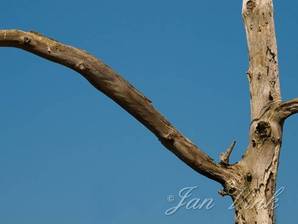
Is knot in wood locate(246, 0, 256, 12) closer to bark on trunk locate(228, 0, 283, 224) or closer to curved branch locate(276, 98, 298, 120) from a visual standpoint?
bark on trunk locate(228, 0, 283, 224)

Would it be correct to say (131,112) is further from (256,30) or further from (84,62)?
(256,30)

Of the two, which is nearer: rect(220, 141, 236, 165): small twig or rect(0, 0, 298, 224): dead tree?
rect(0, 0, 298, 224): dead tree

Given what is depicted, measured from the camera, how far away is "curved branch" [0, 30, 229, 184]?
19.4 feet

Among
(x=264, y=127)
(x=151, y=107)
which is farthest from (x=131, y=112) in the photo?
(x=264, y=127)

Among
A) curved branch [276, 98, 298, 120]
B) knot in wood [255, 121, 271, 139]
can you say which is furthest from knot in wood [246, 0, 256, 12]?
knot in wood [255, 121, 271, 139]

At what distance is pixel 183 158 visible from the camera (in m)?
6.43

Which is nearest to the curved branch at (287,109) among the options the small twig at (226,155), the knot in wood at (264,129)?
the knot in wood at (264,129)

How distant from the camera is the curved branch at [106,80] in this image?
5918 mm

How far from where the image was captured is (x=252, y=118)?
6.66 metres

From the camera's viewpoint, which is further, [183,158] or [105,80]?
[183,158]

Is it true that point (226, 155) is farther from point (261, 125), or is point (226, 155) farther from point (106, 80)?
point (106, 80)

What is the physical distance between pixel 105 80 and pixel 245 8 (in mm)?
1668

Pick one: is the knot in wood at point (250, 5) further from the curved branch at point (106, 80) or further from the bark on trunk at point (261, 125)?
the curved branch at point (106, 80)

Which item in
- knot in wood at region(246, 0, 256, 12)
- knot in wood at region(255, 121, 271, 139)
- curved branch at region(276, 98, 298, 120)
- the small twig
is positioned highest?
knot in wood at region(246, 0, 256, 12)
